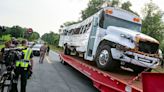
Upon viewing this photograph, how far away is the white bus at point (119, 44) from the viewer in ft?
30.5

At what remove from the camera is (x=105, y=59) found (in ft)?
33.6

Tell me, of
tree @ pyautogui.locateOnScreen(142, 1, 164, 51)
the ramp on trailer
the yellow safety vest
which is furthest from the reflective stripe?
tree @ pyautogui.locateOnScreen(142, 1, 164, 51)

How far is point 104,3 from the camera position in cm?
7425

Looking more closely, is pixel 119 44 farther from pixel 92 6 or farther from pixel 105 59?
pixel 92 6

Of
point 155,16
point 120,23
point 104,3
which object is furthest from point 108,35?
point 104,3

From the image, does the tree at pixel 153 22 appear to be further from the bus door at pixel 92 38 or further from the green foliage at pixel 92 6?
the bus door at pixel 92 38

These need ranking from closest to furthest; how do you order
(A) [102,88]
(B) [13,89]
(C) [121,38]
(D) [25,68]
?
(B) [13,89]
(D) [25,68]
(A) [102,88]
(C) [121,38]

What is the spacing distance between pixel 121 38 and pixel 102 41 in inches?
55.8

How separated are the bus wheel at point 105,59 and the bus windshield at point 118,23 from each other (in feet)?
4.03

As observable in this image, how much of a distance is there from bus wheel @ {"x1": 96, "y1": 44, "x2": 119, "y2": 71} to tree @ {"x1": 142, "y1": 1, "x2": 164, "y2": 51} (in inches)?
1891

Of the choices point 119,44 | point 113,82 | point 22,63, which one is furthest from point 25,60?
point 119,44

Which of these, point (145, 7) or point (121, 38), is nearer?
point (121, 38)

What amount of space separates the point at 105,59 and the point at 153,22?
51638 millimetres

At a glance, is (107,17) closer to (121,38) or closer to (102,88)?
(121,38)
